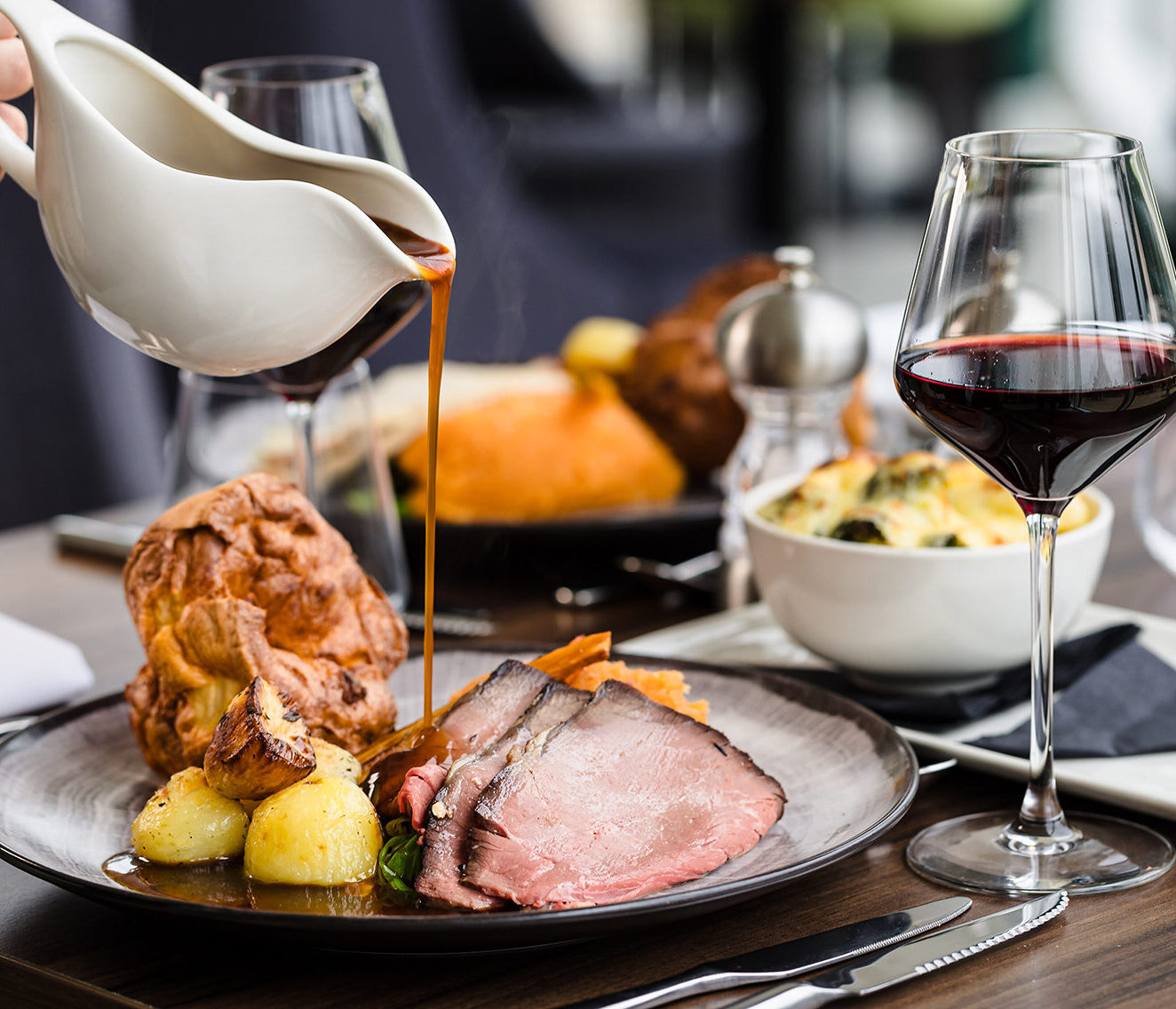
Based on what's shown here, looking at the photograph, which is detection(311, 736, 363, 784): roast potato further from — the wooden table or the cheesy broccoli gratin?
the cheesy broccoli gratin

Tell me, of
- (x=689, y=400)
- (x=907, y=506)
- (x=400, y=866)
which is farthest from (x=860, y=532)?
(x=689, y=400)

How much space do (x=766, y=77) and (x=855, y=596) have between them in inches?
265

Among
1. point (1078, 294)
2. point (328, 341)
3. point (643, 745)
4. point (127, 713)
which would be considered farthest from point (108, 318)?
point (1078, 294)

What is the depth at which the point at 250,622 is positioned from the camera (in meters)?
1.03

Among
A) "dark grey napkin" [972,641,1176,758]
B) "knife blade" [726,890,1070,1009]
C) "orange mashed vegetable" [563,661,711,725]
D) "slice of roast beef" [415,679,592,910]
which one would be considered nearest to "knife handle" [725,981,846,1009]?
"knife blade" [726,890,1070,1009]

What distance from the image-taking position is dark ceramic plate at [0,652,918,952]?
781mm

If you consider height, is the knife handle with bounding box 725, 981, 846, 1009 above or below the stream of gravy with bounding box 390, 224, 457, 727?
below

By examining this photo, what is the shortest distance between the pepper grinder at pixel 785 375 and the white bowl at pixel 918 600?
337 millimetres

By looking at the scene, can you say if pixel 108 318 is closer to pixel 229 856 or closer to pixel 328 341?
pixel 328 341

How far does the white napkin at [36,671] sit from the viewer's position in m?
1.28

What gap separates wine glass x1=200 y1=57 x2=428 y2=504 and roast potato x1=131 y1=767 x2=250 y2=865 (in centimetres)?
49

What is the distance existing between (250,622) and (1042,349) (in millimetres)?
564

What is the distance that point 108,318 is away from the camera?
1.00 metres

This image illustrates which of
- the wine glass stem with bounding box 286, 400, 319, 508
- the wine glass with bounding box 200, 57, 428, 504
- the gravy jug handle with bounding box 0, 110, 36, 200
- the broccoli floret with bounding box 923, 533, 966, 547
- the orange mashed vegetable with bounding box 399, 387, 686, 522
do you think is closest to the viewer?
the gravy jug handle with bounding box 0, 110, 36, 200
